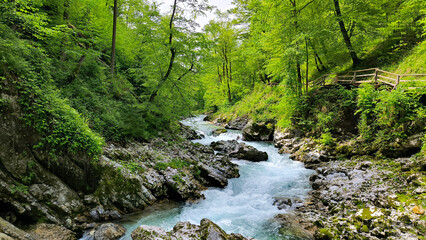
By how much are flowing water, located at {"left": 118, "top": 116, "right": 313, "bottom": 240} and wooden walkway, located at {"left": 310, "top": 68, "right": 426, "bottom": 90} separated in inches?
239

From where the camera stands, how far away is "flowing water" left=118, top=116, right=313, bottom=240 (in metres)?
6.26

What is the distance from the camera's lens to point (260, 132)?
59.9 ft

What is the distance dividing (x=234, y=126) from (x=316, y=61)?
10.9m

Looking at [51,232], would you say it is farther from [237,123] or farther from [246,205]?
[237,123]

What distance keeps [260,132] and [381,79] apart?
931 cm

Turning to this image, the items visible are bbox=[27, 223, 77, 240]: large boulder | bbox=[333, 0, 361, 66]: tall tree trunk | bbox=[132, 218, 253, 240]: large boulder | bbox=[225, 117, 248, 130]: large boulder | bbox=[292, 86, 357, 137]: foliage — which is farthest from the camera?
bbox=[225, 117, 248, 130]: large boulder

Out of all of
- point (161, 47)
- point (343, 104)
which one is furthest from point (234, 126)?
point (161, 47)

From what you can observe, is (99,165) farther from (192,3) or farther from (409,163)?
(409,163)

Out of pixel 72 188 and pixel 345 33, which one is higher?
pixel 345 33

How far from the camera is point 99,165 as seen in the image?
21.7ft

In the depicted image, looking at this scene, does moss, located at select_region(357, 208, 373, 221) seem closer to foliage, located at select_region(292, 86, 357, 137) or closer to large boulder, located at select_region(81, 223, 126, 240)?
large boulder, located at select_region(81, 223, 126, 240)

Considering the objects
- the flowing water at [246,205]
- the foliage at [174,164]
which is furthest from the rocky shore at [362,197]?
Answer: the foliage at [174,164]

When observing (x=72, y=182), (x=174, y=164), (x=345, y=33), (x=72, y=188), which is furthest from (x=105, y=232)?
(x=345, y=33)

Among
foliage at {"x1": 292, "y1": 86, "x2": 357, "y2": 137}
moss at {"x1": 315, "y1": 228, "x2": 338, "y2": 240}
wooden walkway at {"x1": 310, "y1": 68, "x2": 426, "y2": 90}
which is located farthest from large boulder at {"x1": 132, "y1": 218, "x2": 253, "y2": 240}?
foliage at {"x1": 292, "y1": 86, "x2": 357, "y2": 137}
